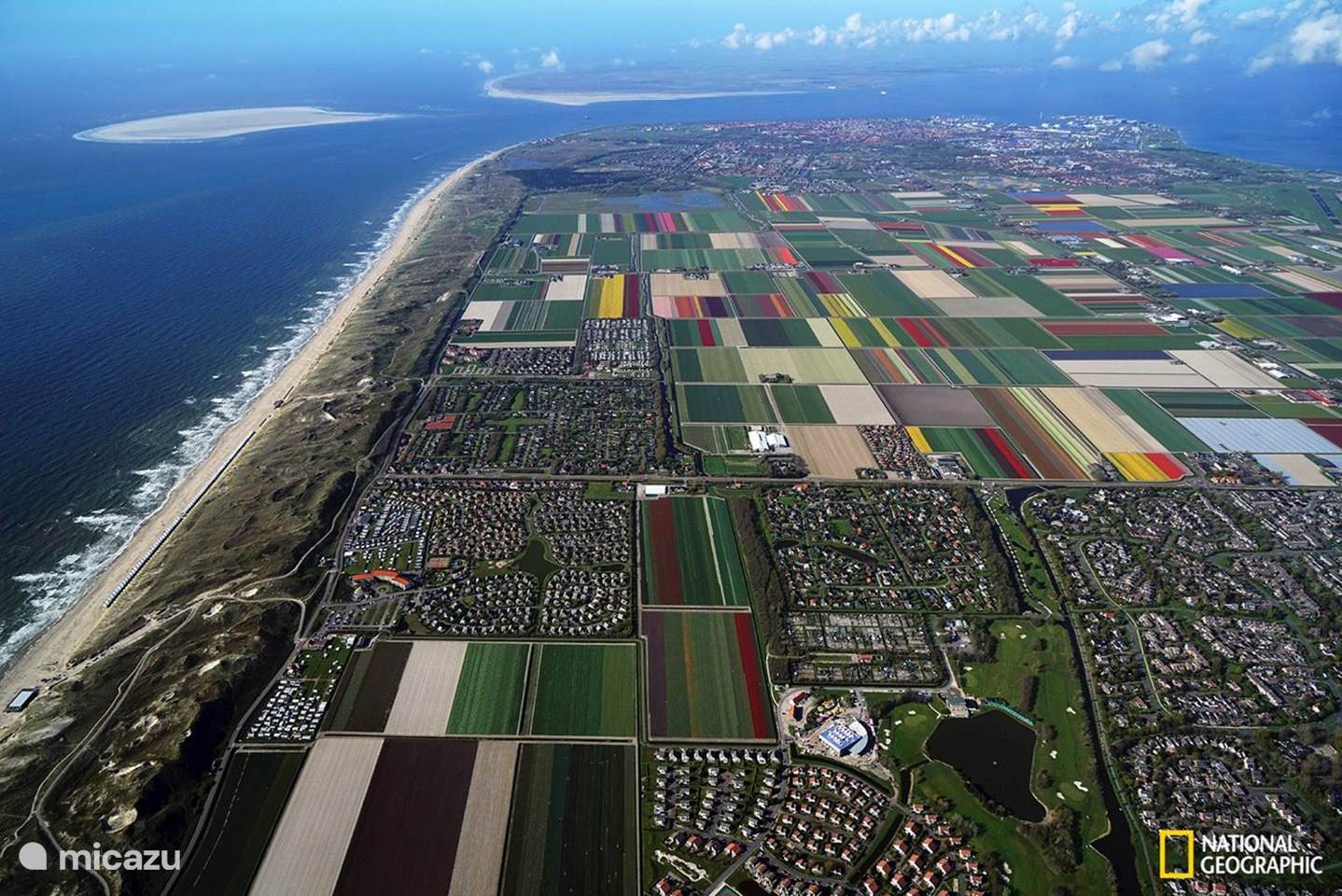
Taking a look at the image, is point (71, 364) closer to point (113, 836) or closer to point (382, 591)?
point (382, 591)

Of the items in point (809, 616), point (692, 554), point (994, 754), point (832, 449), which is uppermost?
point (832, 449)

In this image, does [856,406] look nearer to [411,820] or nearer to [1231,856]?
[1231,856]

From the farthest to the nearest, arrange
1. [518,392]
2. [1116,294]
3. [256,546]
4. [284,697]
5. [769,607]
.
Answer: [1116,294]
[518,392]
[256,546]
[769,607]
[284,697]

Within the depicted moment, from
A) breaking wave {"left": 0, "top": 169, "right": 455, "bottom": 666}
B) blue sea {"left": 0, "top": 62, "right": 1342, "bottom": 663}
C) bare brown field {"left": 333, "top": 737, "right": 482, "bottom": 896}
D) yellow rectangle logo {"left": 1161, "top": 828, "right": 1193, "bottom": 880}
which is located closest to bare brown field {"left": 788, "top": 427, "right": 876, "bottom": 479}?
yellow rectangle logo {"left": 1161, "top": 828, "right": 1193, "bottom": 880}

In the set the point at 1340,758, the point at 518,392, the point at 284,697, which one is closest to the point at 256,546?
the point at 284,697

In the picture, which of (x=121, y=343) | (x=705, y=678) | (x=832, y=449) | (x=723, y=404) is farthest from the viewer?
(x=121, y=343)

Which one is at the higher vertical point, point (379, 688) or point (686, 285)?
point (686, 285)

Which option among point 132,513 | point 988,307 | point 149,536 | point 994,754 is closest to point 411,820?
point 994,754

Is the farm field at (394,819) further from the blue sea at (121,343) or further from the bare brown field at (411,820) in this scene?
the blue sea at (121,343)
